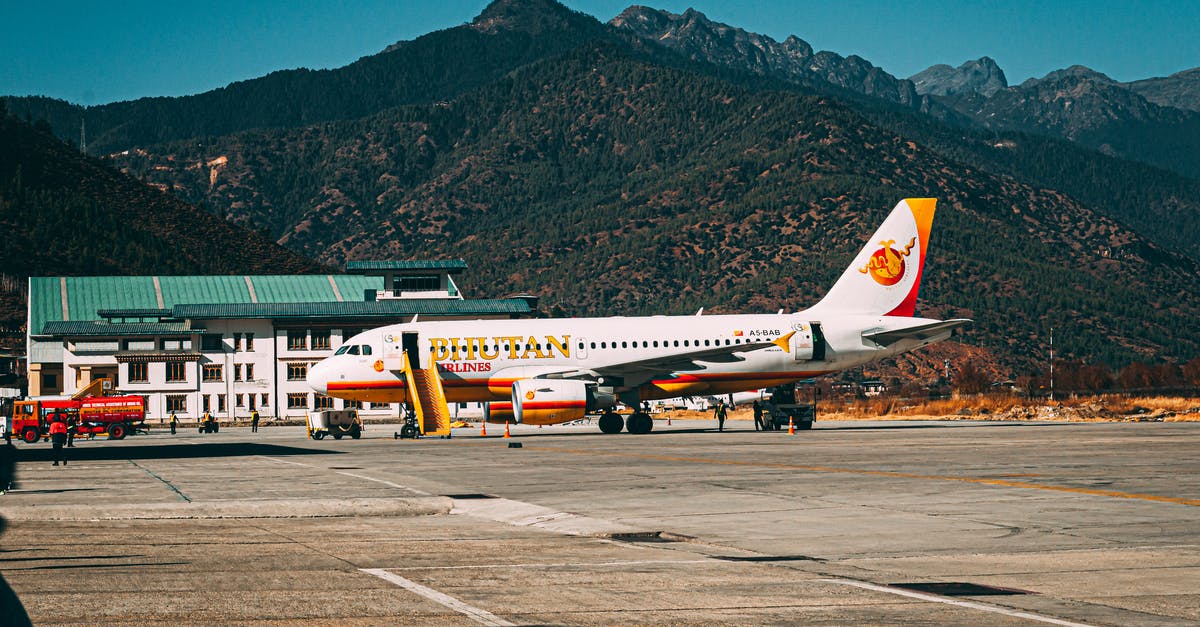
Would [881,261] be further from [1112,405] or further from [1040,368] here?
[1040,368]

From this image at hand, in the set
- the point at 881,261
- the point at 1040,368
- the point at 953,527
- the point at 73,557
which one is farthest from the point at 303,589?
the point at 1040,368

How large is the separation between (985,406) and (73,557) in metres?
67.5

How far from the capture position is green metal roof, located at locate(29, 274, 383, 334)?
11712 cm

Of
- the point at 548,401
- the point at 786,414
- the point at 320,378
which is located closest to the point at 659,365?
the point at 548,401

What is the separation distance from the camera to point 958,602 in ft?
36.9

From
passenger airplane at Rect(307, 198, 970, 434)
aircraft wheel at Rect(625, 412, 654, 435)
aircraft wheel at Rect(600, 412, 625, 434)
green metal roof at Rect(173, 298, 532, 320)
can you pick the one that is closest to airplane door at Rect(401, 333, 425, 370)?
passenger airplane at Rect(307, 198, 970, 434)

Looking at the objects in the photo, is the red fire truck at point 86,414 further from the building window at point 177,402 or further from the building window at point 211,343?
the building window at point 211,343

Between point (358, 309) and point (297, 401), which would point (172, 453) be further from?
point (358, 309)

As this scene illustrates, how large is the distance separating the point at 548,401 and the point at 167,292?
271 feet

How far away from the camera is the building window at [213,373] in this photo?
104 meters

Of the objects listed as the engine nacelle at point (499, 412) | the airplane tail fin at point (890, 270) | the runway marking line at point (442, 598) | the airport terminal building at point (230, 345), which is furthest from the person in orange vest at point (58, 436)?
the airport terminal building at point (230, 345)

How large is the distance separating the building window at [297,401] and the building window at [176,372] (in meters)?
8.39

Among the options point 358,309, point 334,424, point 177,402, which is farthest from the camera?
point 358,309

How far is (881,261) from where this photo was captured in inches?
2280
